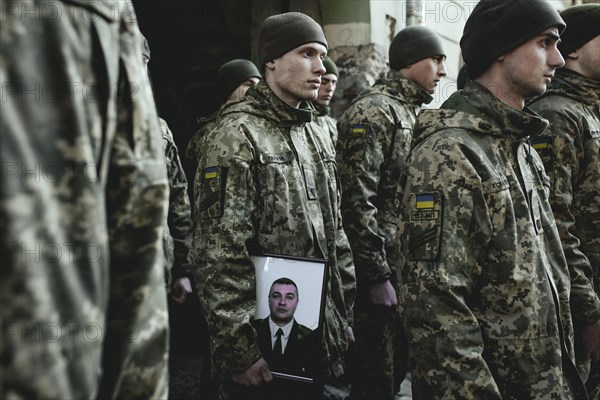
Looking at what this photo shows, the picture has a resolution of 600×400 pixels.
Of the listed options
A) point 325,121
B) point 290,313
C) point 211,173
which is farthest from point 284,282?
point 325,121

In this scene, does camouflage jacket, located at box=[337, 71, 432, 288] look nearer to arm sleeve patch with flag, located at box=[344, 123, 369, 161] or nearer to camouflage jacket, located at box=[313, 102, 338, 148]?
arm sleeve patch with flag, located at box=[344, 123, 369, 161]

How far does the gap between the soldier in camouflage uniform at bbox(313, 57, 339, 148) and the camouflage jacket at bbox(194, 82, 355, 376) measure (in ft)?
4.51

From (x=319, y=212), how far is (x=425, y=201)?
2.63 ft

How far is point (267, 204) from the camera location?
272 centimetres

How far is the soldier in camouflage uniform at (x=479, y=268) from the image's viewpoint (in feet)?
6.74

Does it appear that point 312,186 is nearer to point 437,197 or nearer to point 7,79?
point 437,197

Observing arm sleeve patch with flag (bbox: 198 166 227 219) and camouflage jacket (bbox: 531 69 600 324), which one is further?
camouflage jacket (bbox: 531 69 600 324)

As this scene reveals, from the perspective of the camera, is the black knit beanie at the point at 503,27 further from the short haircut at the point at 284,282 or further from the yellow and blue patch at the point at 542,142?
the short haircut at the point at 284,282

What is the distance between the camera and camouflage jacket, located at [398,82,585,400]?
2051mm

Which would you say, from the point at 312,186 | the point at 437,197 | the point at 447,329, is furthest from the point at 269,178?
the point at 447,329

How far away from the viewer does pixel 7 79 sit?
67 centimetres

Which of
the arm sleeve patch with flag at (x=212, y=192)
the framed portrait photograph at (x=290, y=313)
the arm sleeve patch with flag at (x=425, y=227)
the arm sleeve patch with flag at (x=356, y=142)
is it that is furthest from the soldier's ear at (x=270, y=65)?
the arm sleeve patch with flag at (x=425, y=227)

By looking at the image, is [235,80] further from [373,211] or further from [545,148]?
[545,148]

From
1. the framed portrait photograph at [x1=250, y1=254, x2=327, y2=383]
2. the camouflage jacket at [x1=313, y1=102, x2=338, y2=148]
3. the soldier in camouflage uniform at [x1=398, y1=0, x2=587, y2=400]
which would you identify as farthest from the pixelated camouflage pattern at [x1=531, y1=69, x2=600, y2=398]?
the camouflage jacket at [x1=313, y1=102, x2=338, y2=148]
